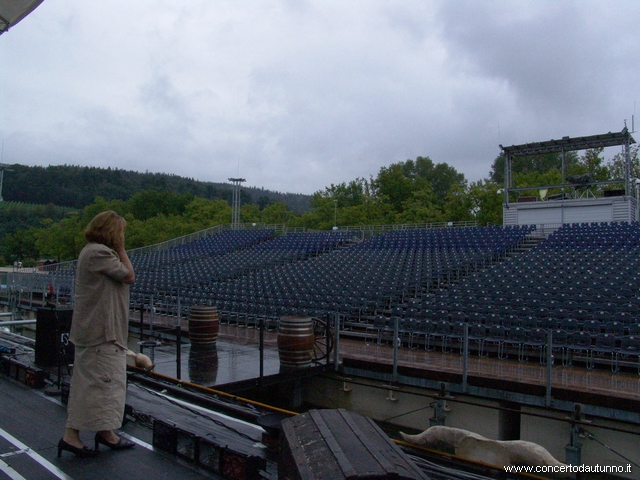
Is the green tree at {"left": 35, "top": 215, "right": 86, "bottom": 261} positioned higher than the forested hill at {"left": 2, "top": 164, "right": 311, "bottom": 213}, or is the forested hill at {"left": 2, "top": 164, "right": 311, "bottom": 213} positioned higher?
the forested hill at {"left": 2, "top": 164, "right": 311, "bottom": 213}

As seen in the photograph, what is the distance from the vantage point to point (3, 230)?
7800cm

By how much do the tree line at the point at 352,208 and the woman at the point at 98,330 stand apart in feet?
101

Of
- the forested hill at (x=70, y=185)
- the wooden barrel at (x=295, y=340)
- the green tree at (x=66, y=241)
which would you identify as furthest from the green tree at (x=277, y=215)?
the wooden barrel at (x=295, y=340)

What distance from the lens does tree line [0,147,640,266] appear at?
148 ft

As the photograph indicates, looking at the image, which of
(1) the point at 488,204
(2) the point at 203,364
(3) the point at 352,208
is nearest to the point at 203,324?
(2) the point at 203,364

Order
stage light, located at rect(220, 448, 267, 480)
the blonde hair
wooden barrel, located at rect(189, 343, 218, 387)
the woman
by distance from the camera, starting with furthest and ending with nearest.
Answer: wooden barrel, located at rect(189, 343, 218, 387) < the blonde hair < the woman < stage light, located at rect(220, 448, 267, 480)

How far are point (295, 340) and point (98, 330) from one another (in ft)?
18.5

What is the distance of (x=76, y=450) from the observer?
3660 mm

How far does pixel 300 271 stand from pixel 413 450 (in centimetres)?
1782

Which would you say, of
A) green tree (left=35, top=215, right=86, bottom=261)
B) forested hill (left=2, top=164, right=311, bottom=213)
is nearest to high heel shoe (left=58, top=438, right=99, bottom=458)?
green tree (left=35, top=215, right=86, bottom=261)

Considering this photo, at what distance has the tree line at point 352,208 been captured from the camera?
148 feet

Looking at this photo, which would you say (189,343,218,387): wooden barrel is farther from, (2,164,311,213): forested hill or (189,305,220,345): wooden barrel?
(2,164,311,213): forested hill

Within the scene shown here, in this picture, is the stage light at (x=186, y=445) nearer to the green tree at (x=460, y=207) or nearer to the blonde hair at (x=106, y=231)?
the blonde hair at (x=106, y=231)

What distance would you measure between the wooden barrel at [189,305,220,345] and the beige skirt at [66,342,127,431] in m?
6.83
